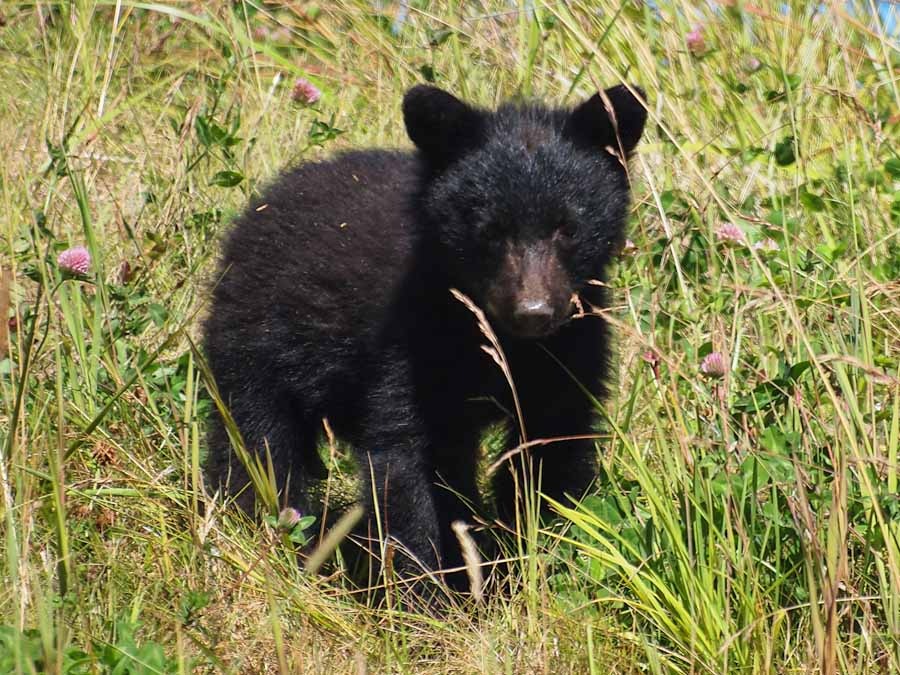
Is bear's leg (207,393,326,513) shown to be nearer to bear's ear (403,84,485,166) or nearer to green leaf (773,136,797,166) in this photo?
bear's ear (403,84,485,166)

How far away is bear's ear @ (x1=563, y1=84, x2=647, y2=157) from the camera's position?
172 inches

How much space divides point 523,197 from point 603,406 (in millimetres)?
792

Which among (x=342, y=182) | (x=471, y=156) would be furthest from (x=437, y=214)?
(x=342, y=182)

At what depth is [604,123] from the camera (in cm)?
448

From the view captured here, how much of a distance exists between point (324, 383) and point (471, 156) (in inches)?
40.5

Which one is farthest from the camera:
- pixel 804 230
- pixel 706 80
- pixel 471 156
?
pixel 706 80

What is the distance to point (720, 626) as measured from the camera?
10.4 feet

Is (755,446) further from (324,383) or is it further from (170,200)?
(170,200)

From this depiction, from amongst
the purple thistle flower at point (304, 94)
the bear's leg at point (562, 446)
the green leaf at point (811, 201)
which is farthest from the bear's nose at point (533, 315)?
the purple thistle flower at point (304, 94)

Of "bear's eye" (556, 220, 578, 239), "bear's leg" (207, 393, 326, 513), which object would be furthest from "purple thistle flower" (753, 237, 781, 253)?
"bear's leg" (207, 393, 326, 513)

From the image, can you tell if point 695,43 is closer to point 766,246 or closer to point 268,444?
point 766,246

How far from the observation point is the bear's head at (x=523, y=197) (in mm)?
4211

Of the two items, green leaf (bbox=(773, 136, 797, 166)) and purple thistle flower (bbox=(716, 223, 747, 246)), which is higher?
green leaf (bbox=(773, 136, 797, 166))

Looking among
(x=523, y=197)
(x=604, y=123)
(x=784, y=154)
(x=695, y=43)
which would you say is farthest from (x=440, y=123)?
(x=695, y=43)
